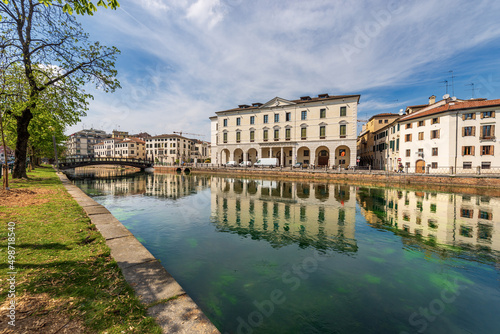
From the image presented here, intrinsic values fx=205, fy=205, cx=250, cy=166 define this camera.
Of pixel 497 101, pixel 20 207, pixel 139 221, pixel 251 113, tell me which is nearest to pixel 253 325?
pixel 139 221

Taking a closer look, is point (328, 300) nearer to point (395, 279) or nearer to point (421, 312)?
point (421, 312)

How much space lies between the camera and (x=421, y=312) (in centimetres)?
479

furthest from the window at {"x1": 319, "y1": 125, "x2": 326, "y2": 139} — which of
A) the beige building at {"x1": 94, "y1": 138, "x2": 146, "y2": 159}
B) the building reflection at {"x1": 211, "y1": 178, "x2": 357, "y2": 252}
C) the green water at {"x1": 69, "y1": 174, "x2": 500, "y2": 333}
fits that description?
the beige building at {"x1": 94, "y1": 138, "x2": 146, "y2": 159}

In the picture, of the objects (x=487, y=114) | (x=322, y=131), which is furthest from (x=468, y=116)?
(x=322, y=131)

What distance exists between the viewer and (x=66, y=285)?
3.56 metres

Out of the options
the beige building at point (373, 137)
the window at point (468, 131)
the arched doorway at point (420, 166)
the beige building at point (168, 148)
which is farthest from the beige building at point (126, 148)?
the window at point (468, 131)

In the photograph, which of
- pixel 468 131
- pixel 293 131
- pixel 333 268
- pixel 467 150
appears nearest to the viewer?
pixel 333 268

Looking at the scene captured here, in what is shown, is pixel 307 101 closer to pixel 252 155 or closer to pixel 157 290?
pixel 252 155

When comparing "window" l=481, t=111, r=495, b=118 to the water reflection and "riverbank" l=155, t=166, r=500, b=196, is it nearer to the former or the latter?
"riverbank" l=155, t=166, r=500, b=196

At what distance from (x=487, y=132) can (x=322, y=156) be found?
1032 inches

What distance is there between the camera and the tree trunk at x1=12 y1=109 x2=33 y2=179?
15336mm

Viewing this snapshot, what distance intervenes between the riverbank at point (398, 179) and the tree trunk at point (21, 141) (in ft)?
106

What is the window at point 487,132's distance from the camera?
30.2m

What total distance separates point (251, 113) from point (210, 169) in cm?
1795
